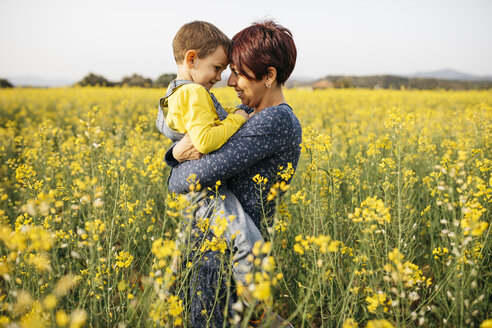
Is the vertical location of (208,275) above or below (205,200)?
below

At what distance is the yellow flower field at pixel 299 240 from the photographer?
123 cm

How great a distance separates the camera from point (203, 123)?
1564 millimetres

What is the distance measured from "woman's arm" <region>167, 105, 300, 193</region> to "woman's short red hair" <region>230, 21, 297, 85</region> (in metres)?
0.26

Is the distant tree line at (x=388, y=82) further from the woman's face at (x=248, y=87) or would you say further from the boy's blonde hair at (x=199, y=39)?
the boy's blonde hair at (x=199, y=39)

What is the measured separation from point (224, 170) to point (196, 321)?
3.12ft

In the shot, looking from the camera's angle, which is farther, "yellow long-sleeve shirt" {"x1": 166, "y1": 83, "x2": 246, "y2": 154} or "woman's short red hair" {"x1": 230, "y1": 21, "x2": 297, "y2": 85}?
"woman's short red hair" {"x1": 230, "y1": 21, "x2": 297, "y2": 85}

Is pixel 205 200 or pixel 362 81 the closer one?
pixel 205 200

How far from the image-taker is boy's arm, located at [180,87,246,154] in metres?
1.55

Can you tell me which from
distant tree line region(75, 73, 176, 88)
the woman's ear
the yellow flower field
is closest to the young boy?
the yellow flower field

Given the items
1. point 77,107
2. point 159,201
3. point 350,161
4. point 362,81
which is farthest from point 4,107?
point 362,81

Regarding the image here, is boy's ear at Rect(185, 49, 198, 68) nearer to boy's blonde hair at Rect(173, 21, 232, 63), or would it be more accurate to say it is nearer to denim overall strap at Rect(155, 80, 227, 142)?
boy's blonde hair at Rect(173, 21, 232, 63)

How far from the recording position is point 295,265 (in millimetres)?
2320

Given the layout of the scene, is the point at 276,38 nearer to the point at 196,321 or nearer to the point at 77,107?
the point at 196,321

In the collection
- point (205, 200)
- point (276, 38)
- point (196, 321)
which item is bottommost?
point (196, 321)
